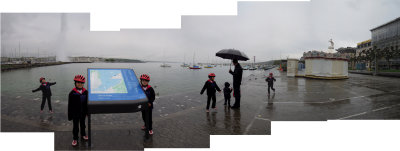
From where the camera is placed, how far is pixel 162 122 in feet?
19.5

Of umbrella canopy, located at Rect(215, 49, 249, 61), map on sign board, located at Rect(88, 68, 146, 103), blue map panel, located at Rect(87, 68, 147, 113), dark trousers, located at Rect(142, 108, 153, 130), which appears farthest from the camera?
umbrella canopy, located at Rect(215, 49, 249, 61)

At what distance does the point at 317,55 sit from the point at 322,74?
2394 millimetres

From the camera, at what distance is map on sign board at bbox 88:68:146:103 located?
3.88 m

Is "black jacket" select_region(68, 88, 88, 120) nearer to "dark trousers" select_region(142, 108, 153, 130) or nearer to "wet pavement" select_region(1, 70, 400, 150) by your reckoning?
"wet pavement" select_region(1, 70, 400, 150)

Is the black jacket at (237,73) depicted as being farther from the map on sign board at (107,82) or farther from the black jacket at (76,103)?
the black jacket at (76,103)

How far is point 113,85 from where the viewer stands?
418 cm

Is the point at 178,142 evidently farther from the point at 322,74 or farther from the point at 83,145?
the point at 322,74

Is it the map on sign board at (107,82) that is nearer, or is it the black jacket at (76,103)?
the map on sign board at (107,82)

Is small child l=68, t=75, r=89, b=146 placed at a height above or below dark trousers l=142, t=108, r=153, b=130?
above

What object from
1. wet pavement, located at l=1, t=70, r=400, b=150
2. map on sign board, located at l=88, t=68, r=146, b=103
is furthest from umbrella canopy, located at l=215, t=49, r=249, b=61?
map on sign board, located at l=88, t=68, r=146, b=103

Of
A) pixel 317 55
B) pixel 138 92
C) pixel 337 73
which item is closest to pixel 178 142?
pixel 138 92

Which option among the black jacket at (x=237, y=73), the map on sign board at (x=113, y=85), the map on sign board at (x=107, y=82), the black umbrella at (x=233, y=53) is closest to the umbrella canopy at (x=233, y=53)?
the black umbrella at (x=233, y=53)

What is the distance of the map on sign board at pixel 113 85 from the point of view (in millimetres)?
3875

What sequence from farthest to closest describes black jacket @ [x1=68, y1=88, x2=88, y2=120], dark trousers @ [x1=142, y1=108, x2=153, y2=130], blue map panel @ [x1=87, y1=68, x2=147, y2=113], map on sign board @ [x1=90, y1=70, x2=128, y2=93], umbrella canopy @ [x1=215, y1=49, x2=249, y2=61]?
umbrella canopy @ [x1=215, y1=49, x2=249, y2=61] < dark trousers @ [x1=142, y1=108, x2=153, y2=130] < black jacket @ [x1=68, y1=88, x2=88, y2=120] < map on sign board @ [x1=90, y1=70, x2=128, y2=93] < blue map panel @ [x1=87, y1=68, x2=147, y2=113]
